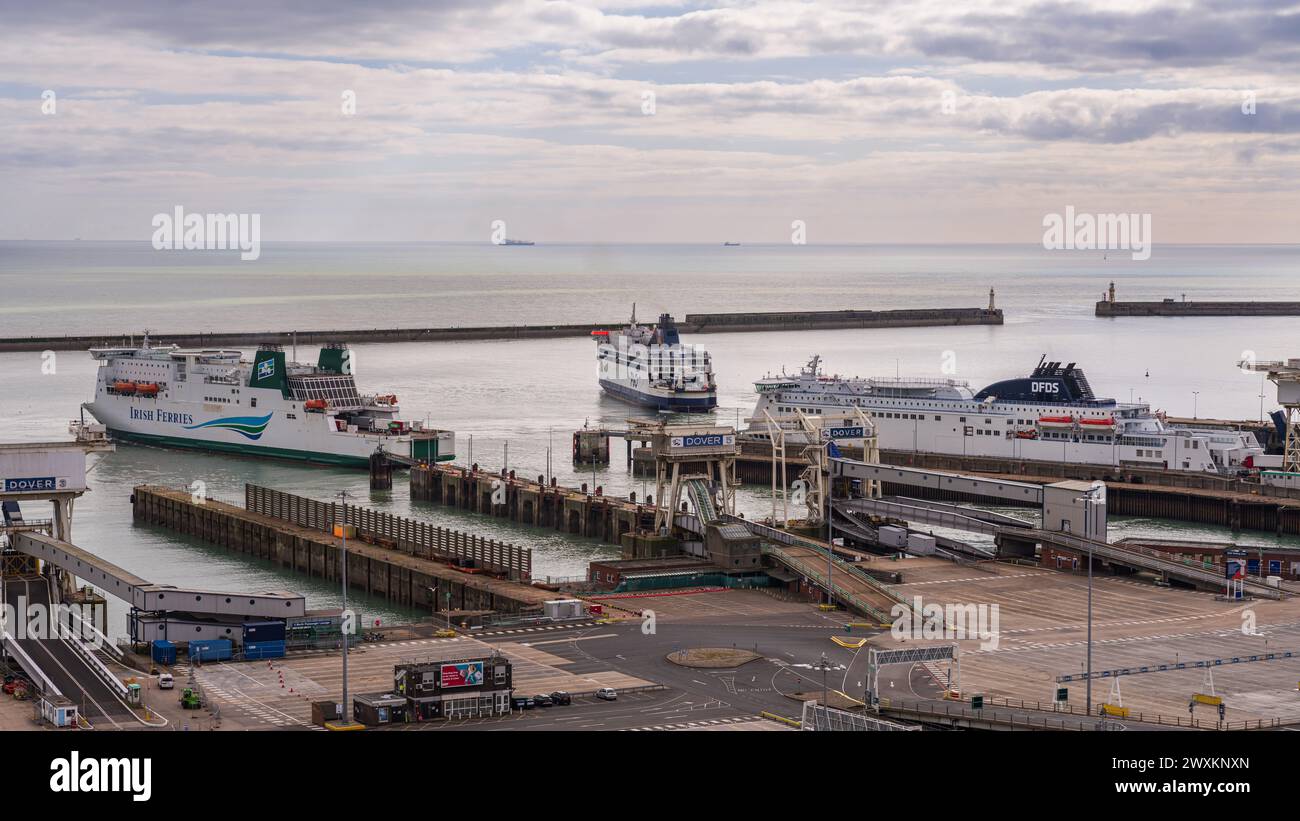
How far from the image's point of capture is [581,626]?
4769 centimetres

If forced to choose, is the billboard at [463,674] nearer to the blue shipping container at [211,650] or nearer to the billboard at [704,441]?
the blue shipping container at [211,650]

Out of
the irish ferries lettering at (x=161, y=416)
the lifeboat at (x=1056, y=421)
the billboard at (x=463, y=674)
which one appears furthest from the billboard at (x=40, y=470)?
the lifeboat at (x=1056, y=421)

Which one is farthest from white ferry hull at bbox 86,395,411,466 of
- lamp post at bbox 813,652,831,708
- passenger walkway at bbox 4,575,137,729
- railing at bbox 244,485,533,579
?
lamp post at bbox 813,652,831,708

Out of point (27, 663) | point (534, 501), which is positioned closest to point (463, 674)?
point (27, 663)

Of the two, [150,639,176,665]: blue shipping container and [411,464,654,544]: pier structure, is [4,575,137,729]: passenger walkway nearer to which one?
[150,639,176,665]: blue shipping container

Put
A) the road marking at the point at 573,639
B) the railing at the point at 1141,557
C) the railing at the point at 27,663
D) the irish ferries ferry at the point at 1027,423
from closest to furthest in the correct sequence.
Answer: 1. the railing at the point at 27,663
2. the road marking at the point at 573,639
3. the railing at the point at 1141,557
4. the irish ferries ferry at the point at 1027,423

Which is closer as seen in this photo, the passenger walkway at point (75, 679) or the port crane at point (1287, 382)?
the passenger walkway at point (75, 679)

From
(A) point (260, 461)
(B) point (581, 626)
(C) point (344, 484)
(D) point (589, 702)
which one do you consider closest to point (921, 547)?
(B) point (581, 626)

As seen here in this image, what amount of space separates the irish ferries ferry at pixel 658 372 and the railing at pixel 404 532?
51980mm

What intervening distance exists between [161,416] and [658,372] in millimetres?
39022

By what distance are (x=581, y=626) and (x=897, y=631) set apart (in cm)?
865

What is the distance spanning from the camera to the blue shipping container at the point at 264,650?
4338 cm

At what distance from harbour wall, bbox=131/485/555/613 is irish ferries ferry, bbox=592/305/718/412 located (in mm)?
49889

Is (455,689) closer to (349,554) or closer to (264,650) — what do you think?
(264,650)
